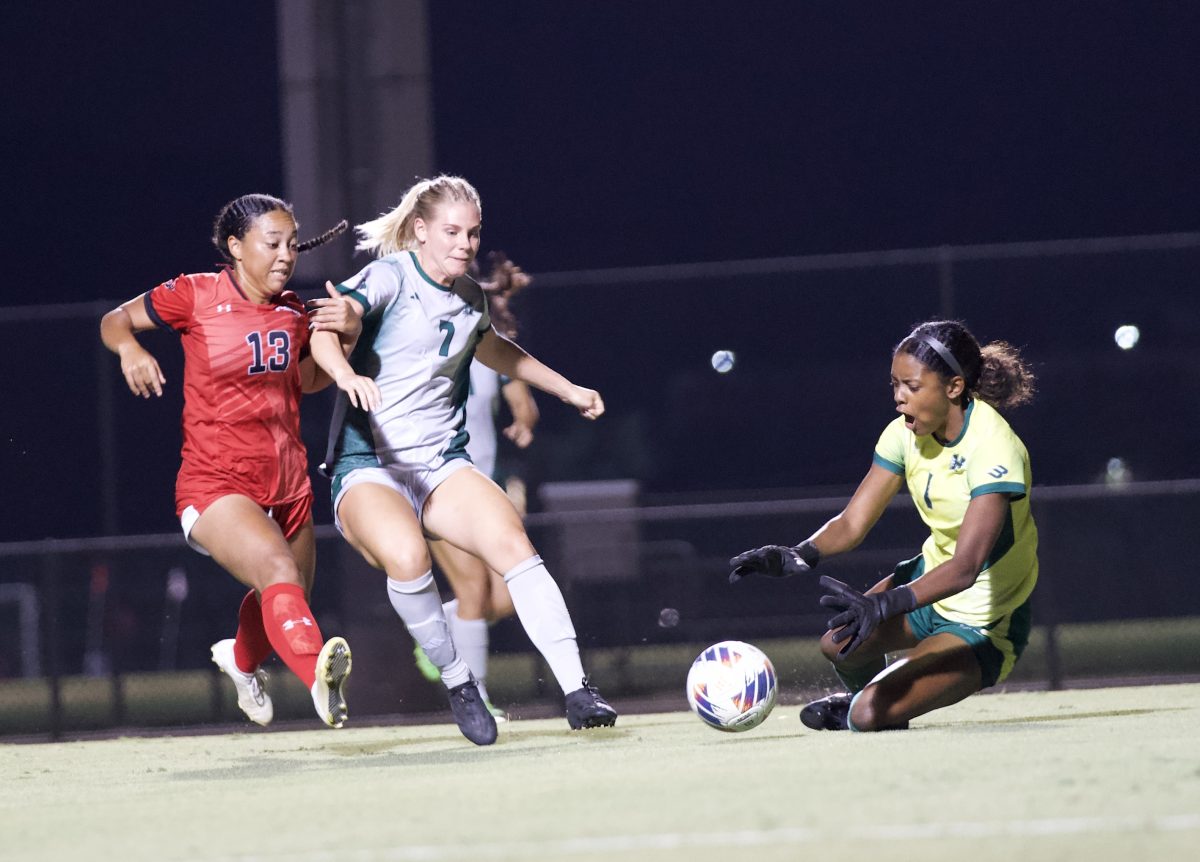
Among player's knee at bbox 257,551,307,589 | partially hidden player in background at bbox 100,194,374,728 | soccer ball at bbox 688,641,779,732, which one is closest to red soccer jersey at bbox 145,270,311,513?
partially hidden player in background at bbox 100,194,374,728

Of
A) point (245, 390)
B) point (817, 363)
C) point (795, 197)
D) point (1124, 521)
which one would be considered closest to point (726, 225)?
point (795, 197)

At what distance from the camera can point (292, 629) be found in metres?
5.28

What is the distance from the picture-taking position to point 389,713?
327 inches

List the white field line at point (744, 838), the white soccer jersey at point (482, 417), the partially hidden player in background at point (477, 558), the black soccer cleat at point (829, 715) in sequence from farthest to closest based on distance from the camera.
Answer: the white soccer jersey at point (482, 417)
the partially hidden player in background at point (477, 558)
the black soccer cleat at point (829, 715)
the white field line at point (744, 838)

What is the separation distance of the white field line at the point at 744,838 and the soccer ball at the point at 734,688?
84.9 inches

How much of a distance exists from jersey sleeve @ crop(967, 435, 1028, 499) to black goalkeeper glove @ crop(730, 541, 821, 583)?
24.2 inches

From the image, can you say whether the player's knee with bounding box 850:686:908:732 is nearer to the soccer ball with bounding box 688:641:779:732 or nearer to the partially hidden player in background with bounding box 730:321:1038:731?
the partially hidden player in background with bounding box 730:321:1038:731

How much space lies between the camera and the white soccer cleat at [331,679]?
507 centimetres

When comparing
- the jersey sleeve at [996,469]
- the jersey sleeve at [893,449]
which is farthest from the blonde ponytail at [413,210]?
the jersey sleeve at [996,469]

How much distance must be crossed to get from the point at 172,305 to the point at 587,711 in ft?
6.06

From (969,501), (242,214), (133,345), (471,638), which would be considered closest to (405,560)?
(133,345)

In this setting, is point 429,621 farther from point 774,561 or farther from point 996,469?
point 996,469

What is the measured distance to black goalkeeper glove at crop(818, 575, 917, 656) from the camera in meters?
5.13

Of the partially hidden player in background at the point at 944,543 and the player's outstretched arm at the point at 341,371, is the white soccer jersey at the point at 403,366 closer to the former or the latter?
the player's outstretched arm at the point at 341,371
